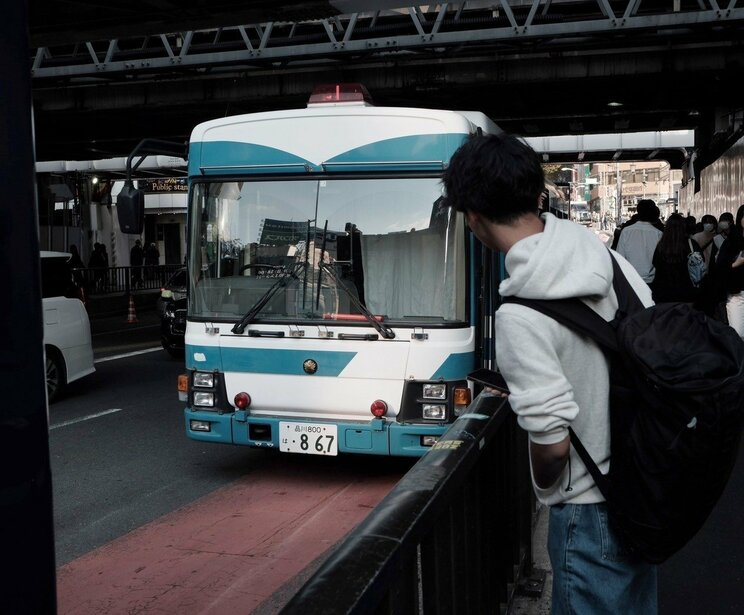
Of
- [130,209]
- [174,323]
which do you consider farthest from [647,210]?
[174,323]

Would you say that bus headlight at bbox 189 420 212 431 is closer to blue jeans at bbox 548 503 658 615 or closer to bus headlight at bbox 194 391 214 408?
bus headlight at bbox 194 391 214 408

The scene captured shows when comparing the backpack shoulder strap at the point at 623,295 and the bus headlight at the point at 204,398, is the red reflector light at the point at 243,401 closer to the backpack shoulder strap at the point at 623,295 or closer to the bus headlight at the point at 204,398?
the bus headlight at the point at 204,398

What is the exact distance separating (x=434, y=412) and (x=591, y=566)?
433cm

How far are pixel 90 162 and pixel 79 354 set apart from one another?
2872cm

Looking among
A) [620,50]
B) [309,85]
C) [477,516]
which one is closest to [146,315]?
[309,85]

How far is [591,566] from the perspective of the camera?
2.33 meters

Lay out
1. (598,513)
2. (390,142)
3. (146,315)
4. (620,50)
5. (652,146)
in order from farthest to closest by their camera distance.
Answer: (652,146) → (146,315) → (620,50) → (390,142) → (598,513)

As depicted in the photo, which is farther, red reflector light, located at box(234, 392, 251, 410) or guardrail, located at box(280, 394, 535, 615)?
red reflector light, located at box(234, 392, 251, 410)

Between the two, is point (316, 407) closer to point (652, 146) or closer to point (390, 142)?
point (390, 142)

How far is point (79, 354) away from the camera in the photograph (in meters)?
11.7

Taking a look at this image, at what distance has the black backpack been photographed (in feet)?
6.75

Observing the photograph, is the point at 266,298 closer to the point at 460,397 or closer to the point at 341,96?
the point at 460,397

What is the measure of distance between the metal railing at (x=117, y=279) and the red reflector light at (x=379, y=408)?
1806 centimetres

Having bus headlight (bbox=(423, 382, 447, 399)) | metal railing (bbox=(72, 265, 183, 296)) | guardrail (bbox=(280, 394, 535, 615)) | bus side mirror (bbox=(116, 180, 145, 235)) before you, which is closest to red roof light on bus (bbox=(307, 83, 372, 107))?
bus side mirror (bbox=(116, 180, 145, 235))
